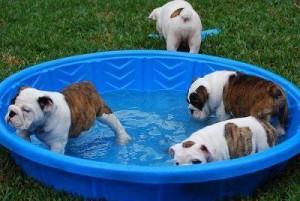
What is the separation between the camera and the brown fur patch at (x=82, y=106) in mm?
5172

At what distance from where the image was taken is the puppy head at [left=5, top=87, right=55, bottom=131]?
15.2 ft

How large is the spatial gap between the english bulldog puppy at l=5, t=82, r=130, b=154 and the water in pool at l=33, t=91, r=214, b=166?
212 mm

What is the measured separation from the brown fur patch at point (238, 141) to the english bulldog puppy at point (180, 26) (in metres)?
2.76

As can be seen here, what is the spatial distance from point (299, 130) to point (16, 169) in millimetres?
2494

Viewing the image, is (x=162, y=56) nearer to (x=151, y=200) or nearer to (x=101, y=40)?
(x=101, y=40)

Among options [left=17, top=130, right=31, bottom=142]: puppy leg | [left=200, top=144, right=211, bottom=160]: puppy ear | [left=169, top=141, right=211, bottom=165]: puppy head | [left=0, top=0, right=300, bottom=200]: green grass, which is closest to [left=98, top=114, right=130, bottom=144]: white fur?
[left=17, top=130, right=31, bottom=142]: puppy leg

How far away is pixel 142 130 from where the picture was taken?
6.25 m

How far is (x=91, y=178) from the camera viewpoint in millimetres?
4480

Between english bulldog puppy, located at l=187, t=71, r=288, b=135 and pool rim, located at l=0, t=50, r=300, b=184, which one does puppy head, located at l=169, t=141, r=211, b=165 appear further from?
english bulldog puppy, located at l=187, t=71, r=288, b=135

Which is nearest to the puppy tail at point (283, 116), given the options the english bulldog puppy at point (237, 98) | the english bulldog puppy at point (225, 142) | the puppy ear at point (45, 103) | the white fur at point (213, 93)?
the english bulldog puppy at point (237, 98)

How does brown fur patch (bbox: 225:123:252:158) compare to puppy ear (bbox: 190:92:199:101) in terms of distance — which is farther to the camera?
puppy ear (bbox: 190:92:199:101)

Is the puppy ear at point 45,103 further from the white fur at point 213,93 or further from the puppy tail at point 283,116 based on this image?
the puppy tail at point 283,116

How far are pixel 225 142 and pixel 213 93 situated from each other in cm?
114

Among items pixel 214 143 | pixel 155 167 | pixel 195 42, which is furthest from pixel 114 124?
pixel 195 42
